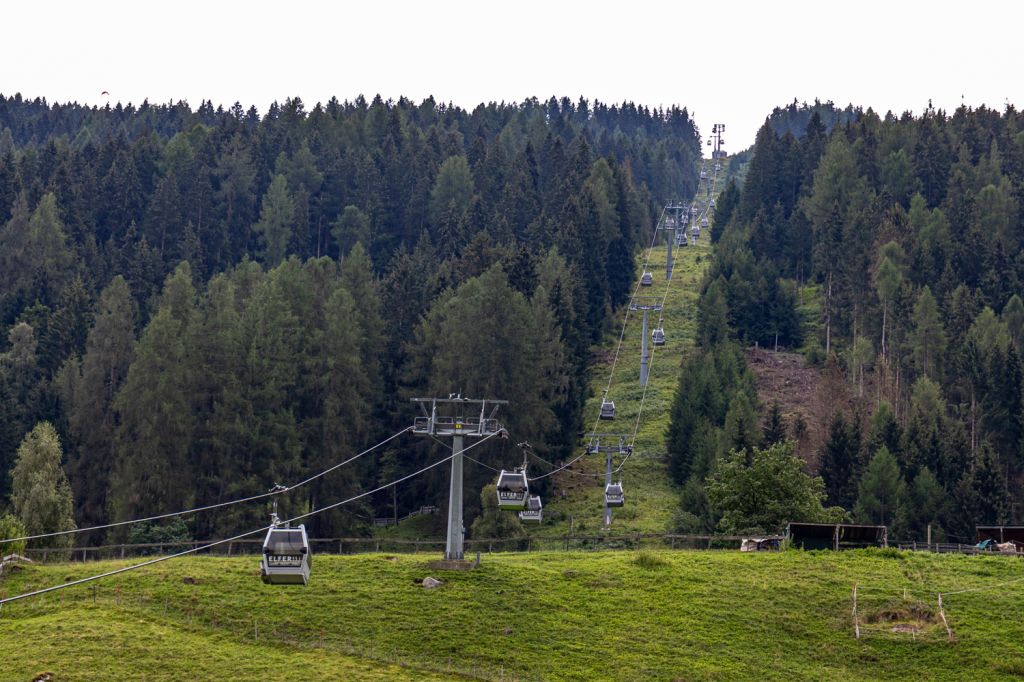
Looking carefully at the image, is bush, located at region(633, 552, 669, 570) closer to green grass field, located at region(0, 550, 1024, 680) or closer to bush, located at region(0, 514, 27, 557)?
green grass field, located at region(0, 550, 1024, 680)

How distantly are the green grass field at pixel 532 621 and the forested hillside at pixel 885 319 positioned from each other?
18702 millimetres

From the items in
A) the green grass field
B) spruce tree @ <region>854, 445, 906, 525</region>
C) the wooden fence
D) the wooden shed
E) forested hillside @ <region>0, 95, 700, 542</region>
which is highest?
forested hillside @ <region>0, 95, 700, 542</region>

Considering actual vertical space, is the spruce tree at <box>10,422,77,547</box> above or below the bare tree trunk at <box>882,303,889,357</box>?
below

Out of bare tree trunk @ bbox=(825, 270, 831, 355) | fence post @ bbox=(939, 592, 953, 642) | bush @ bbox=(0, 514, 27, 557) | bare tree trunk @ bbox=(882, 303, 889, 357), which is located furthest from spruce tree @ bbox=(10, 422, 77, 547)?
bare tree trunk @ bbox=(825, 270, 831, 355)

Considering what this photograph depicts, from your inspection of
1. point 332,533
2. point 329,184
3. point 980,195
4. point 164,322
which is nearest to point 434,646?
point 332,533

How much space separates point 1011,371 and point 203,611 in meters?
75.7

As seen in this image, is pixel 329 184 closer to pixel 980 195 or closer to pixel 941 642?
pixel 980 195

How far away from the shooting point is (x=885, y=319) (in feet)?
472

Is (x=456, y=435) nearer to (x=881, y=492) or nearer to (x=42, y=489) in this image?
(x=42, y=489)

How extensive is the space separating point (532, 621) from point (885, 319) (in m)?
82.6

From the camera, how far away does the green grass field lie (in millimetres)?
63906

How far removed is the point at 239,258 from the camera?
17662 cm

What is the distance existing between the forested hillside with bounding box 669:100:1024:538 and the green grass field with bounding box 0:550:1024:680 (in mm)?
18702

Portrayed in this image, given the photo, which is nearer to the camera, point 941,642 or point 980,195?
point 941,642
